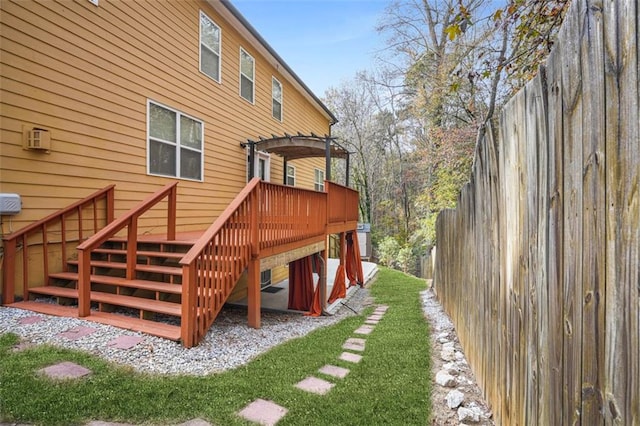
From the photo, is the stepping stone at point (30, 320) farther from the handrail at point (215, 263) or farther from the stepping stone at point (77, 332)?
the handrail at point (215, 263)

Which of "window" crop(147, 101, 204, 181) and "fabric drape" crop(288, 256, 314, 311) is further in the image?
"fabric drape" crop(288, 256, 314, 311)

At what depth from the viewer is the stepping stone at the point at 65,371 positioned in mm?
2717

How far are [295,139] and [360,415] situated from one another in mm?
6769

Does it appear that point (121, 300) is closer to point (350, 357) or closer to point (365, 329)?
point (350, 357)

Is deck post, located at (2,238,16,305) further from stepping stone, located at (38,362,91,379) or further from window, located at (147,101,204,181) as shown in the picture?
window, located at (147,101,204,181)

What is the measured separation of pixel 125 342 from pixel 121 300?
3.29 ft

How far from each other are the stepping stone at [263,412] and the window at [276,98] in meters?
9.30

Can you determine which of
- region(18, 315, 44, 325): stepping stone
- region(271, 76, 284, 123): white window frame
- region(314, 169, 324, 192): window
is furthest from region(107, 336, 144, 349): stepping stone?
region(314, 169, 324, 192): window

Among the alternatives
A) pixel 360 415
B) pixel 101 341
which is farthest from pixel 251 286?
pixel 360 415

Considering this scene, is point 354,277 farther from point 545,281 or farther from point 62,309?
point 545,281

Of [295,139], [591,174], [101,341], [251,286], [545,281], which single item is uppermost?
[295,139]

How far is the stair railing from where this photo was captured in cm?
407

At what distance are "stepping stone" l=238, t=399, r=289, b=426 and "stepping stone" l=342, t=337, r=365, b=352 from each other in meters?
1.83

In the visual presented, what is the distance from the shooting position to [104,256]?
215 inches
